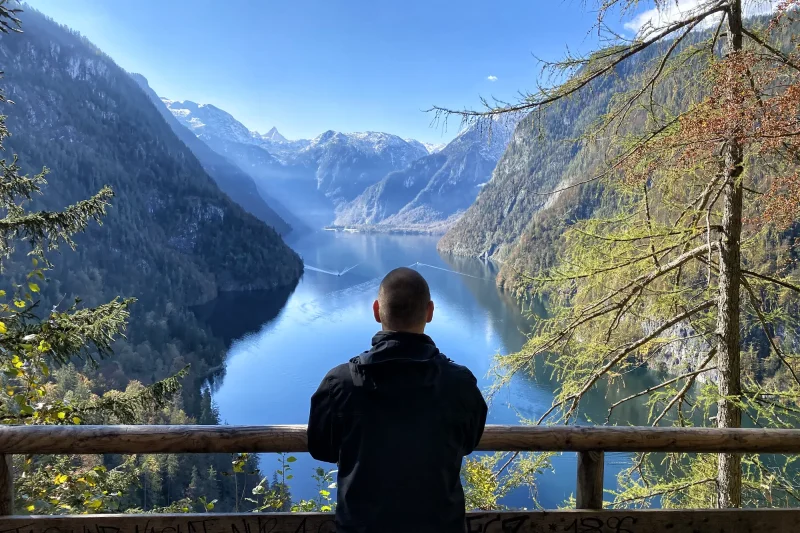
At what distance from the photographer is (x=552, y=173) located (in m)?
158

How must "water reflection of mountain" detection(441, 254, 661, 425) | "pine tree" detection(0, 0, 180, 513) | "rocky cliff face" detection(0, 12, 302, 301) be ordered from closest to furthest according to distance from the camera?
"pine tree" detection(0, 0, 180, 513) < "water reflection of mountain" detection(441, 254, 661, 425) < "rocky cliff face" detection(0, 12, 302, 301)

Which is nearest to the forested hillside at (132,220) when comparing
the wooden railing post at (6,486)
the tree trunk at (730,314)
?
the tree trunk at (730,314)

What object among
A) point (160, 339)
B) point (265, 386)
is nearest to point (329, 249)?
point (160, 339)

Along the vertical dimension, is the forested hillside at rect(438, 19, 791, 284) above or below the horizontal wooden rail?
above

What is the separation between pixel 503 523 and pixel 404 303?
117 centimetres

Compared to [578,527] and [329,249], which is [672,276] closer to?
[578,527]

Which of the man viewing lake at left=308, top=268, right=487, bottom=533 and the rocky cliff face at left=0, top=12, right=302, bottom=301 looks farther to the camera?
the rocky cliff face at left=0, top=12, right=302, bottom=301

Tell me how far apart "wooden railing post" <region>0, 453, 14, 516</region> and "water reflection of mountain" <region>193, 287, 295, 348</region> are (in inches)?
2366

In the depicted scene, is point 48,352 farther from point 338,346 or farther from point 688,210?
point 338,346

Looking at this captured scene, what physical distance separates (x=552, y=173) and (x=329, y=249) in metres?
71.2

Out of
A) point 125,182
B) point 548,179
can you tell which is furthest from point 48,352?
point 548,179

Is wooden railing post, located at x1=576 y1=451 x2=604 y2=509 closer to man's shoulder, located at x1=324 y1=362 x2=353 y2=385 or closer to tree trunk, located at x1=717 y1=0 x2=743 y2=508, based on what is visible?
man's shoulder, located at x1=324 y1=362 x2=353 y2=385

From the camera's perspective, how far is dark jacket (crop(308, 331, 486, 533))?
1.45m

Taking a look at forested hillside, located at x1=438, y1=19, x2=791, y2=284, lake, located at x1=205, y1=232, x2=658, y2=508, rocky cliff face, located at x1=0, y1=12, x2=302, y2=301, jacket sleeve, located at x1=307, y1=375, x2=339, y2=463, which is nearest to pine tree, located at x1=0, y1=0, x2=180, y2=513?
jacket sleeve, located at x1=307, y1=375, x2=339, y2=463
